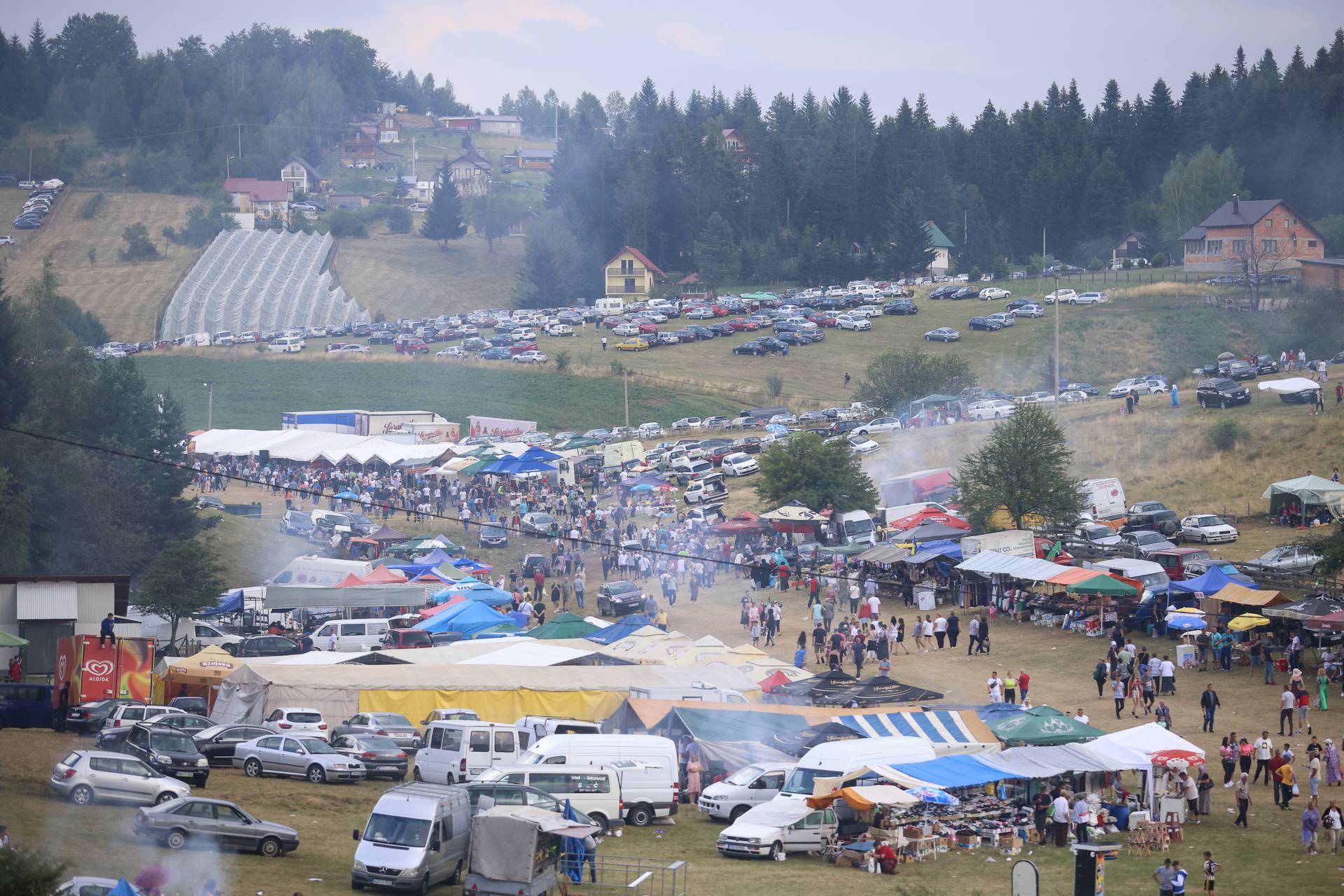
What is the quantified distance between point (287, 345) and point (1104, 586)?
2682 inches

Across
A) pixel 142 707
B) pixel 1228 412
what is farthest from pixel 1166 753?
pixel 1228 412

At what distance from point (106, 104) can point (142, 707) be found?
16528 cm

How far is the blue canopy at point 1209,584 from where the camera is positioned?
32.1 m

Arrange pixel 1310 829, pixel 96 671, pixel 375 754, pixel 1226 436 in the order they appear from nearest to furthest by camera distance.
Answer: pixel 1310 829
pixel 375 754
pixel 96 671
pixel 1226 436

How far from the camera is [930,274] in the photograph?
110188 mm

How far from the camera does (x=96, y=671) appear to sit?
87.4ft

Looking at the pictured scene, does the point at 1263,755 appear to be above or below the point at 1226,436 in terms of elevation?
below

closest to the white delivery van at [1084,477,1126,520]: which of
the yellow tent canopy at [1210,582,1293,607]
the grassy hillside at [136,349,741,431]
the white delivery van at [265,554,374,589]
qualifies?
the yellow tent canopy at [1210,582,1293,607]

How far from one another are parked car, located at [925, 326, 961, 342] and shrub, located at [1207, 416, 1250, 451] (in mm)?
30890

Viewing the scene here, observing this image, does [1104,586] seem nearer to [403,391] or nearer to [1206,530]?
[1206,530]

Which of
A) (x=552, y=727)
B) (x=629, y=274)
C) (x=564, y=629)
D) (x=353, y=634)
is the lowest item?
(x=353, y=634)

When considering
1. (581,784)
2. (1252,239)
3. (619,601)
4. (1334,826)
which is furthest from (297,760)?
(1252,239)

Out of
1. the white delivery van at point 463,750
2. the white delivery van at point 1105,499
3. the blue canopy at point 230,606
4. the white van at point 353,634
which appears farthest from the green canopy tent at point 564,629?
the white delivery van at point 1105,499

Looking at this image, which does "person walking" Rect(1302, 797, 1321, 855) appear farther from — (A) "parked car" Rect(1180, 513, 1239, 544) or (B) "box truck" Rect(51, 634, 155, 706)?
(A) "parked car" Rect(1180, 513, 1239, 544)
